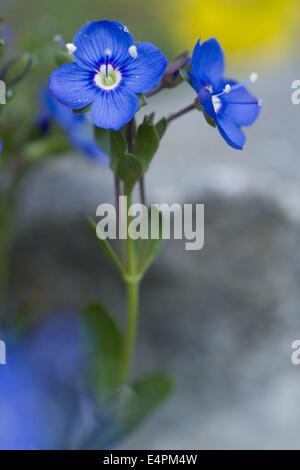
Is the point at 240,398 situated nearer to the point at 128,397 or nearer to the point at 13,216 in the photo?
the point at 128,397

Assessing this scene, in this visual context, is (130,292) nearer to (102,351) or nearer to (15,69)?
(102,351)

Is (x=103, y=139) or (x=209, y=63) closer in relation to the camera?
(x=209, y=63)

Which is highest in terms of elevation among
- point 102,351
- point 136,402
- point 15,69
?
point 15,69

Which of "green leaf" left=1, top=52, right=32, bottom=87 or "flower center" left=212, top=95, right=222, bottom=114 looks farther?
"green leaf" left=1, top=52, right=32, bottom=87

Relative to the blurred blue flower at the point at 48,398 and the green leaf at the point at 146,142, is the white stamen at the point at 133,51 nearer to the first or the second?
the green leaf at the point at 146,142

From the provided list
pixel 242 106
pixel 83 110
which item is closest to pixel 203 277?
pixel 242 106

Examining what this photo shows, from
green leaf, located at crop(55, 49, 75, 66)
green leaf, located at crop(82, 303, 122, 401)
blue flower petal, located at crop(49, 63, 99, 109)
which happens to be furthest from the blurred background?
blue flower petal, located at crop(49, 63, 99, 109)

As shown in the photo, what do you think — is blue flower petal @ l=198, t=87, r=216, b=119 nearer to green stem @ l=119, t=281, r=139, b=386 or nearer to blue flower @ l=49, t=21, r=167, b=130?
blue flower @ l=49, t=21, r=167, b=130
